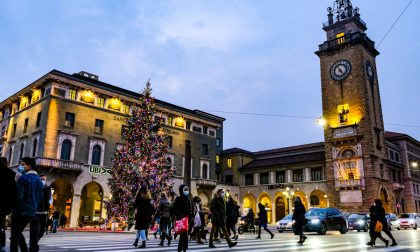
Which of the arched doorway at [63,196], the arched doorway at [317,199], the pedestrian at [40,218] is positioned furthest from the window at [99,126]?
the arched doorway at [317,199]

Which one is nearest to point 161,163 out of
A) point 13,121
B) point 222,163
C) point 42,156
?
point 42,156

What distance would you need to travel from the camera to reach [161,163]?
2592 cm

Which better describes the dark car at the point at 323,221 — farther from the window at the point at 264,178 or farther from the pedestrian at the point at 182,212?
the window at the point at 264,178

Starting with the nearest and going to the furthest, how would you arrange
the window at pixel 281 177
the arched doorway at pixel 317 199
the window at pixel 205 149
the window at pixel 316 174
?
the arched doorway at pixel 317 199, the window at pixel 316 174, the window at pixel 205 149, the window at pixel 281 177

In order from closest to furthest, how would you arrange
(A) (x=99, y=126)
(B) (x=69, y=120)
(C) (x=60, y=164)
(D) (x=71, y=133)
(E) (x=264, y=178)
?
(C) (x=60, y=164) < (D) (x=71, y=133) < (B) (x=69, y=120) < (A) (x=99, y=126) < (E) (x=264, y=178)

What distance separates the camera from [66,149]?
33.6m

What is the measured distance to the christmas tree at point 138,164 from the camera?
2416 centimetres

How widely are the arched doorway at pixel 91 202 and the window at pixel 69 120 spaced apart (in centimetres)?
667

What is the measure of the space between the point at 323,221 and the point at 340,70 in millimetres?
32076

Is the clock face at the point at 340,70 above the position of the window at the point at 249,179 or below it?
above

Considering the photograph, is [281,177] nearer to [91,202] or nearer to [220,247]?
[91,202]

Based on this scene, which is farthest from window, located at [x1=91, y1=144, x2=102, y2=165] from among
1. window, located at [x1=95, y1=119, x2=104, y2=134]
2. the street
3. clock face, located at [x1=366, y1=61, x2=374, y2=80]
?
clock face, located at [x1=366, y1=61, x2=374, y2=80]

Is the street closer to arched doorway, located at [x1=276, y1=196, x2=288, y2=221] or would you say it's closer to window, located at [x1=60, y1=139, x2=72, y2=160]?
window, located at [x1=60, y1=139, x2=72, y2=160]

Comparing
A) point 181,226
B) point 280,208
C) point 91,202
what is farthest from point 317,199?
point 181,226
